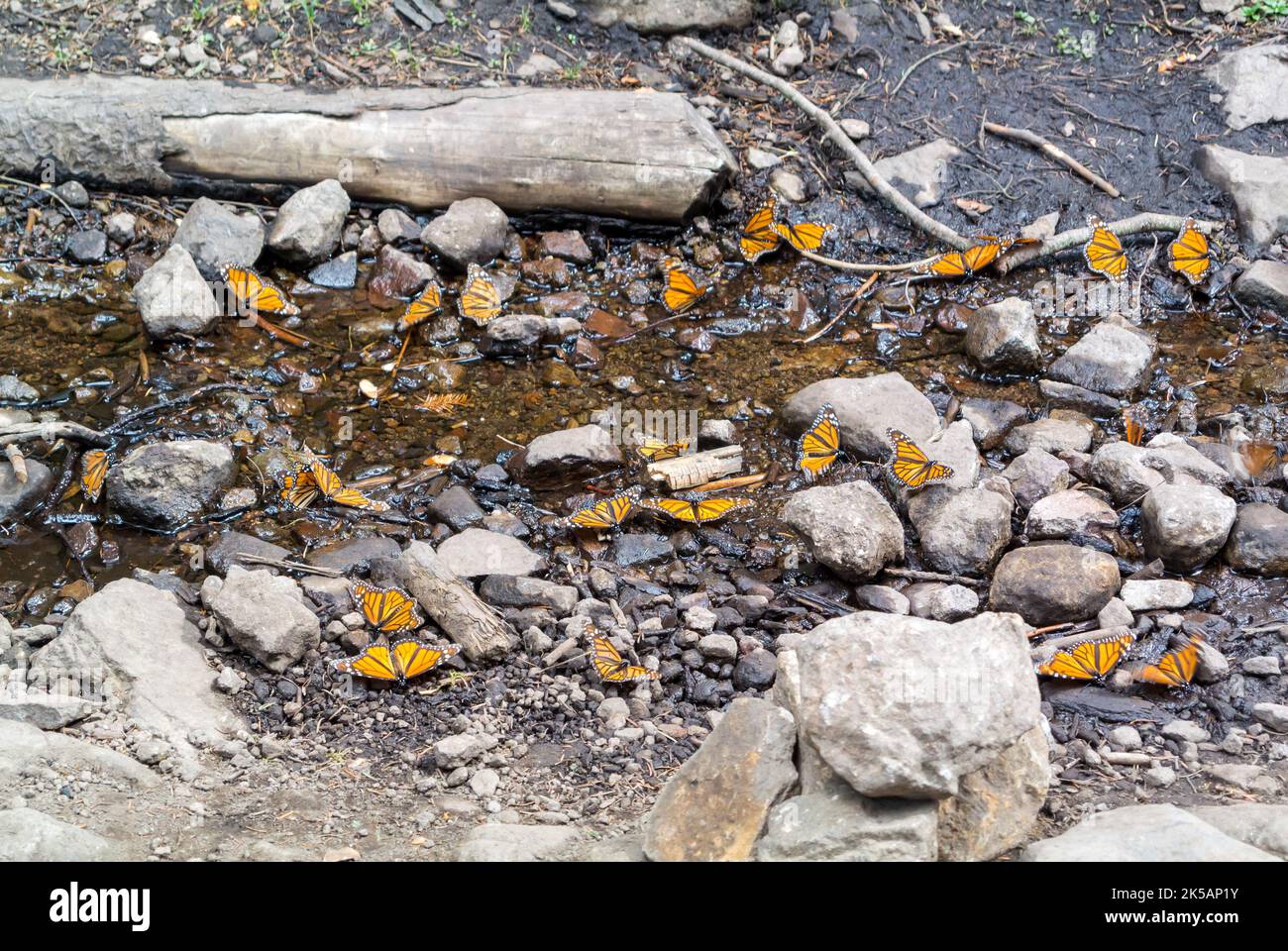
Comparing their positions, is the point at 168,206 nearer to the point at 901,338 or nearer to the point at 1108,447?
the point at 901,338

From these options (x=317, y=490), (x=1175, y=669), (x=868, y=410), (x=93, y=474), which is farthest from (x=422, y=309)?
(x=1175, y=669)

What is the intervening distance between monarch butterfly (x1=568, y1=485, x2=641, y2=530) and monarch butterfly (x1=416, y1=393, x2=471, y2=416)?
99 cm

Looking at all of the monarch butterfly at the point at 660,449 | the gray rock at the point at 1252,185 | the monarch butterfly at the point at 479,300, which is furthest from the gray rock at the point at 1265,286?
the monarch butterfly at the point at 479,300

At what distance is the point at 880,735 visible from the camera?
200cm

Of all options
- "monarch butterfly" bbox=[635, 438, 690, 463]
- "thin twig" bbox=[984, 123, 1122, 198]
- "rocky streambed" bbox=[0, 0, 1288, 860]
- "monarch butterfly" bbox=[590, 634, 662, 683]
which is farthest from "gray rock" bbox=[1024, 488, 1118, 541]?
"thin twig" bbox=[984, 123, 1122, 198]

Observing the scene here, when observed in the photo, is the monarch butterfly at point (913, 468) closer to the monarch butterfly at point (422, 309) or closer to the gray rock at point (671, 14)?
the monarch butterfly at point (422, 309)

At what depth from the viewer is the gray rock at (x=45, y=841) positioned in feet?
7.27

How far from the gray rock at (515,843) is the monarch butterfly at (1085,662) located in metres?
1.52

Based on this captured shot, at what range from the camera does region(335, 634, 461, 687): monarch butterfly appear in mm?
3193

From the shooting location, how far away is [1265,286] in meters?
4.99

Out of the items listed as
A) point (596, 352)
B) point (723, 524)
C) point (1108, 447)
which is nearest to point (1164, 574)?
point (1108, 447)

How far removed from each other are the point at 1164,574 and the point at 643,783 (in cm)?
196

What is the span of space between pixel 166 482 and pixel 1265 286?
4.83m

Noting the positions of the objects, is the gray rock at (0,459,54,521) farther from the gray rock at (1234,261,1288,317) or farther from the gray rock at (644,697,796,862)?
the gray rock at (1234,261,1288,317)
